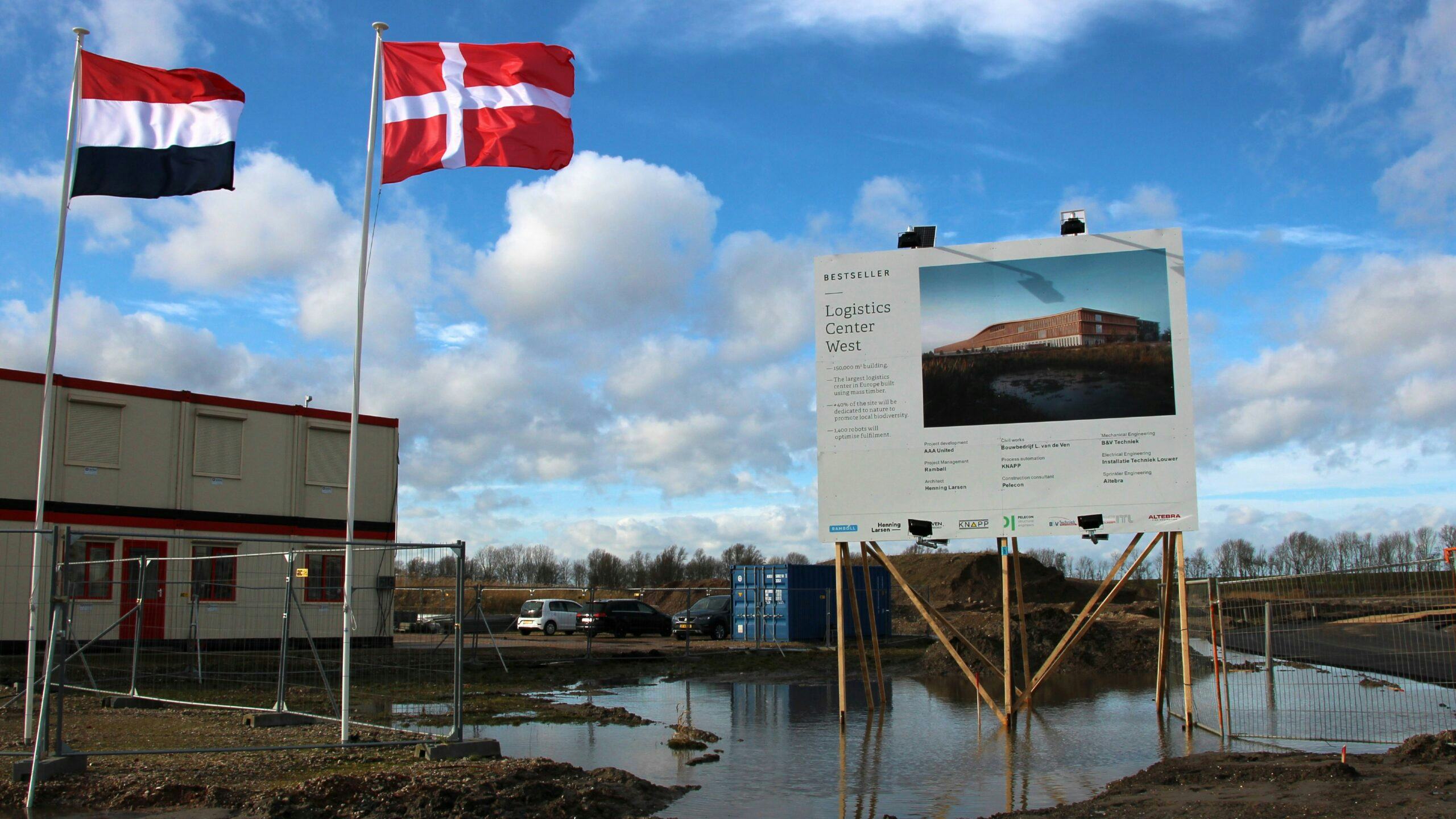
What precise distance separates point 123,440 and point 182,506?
2019 mm

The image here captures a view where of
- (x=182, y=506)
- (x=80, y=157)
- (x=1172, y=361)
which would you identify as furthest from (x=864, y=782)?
(x=182, y=506)

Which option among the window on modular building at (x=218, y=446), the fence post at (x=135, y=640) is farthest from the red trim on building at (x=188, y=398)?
the fence post at (x=135, y=640)

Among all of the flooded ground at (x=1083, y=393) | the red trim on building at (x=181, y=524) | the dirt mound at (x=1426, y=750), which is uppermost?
the flooded ground at (x=1083, y=393)

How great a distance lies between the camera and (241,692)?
15.3m

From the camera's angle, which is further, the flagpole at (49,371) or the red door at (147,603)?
the red door at (147,603)

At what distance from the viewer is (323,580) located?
52.7ft

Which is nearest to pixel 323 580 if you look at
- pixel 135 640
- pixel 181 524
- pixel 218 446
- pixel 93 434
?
pixel 135 640

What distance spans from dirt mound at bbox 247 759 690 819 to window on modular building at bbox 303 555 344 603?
217 inches

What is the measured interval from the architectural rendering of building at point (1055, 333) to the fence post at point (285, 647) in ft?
26.0

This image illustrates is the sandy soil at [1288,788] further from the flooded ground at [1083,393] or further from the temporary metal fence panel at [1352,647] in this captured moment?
the flooded ground at [1083,393]

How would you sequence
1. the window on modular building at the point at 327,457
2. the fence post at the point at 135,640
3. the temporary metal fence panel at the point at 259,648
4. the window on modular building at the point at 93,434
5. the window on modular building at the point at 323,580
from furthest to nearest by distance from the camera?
the window on modular building at the point at 327,457
the window on modular building at the point at 93,434
the fence post at the point at 135,640
the window on modular building at the point at 323,580
the temporary metal fence panel at the point at 259,648

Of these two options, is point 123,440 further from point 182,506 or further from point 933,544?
point 933,544

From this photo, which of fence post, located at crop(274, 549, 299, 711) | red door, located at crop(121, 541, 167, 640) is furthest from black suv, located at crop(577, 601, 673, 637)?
fence post, located at crop(274, 549, 299, 711)

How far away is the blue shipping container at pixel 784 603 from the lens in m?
33.1
